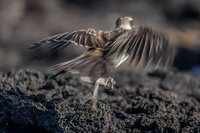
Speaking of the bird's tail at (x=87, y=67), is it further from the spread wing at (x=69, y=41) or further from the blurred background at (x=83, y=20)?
the blurred background at (x=83, y=20)

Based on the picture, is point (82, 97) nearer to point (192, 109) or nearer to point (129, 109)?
point (129, 109)

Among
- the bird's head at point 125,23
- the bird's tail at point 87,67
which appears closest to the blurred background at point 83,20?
the bird's head at point 125,23

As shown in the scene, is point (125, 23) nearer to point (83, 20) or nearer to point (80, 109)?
point (80, 109)

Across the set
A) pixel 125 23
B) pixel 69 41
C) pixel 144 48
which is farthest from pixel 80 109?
pixel 125 23

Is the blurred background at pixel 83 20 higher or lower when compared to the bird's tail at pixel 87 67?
lower

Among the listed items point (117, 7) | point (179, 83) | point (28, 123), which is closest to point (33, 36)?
point (117, 7)

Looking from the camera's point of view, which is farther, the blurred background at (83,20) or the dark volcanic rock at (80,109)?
the blurred background at (83,20)
